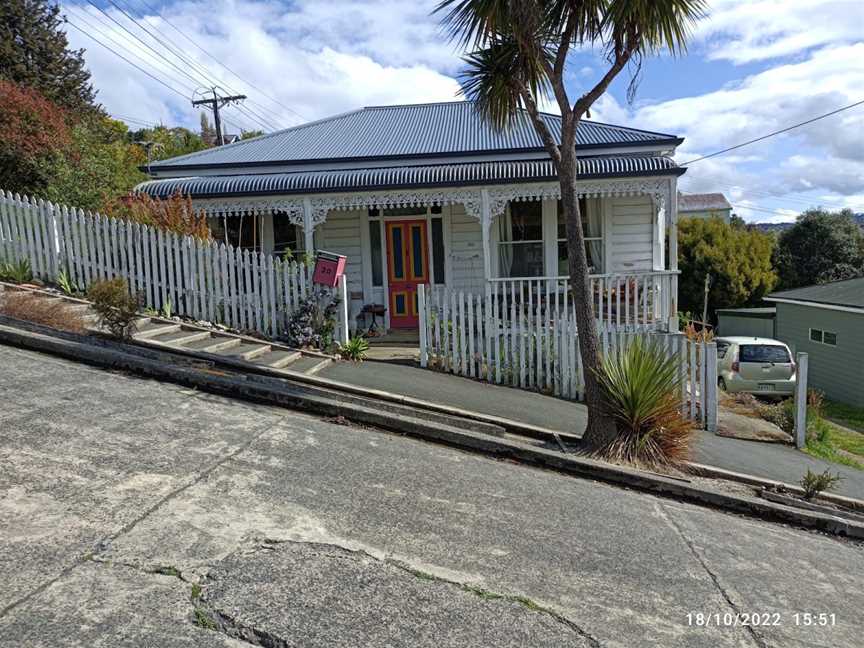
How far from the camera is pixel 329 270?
9.38 metres

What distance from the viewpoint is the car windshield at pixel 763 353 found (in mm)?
14609

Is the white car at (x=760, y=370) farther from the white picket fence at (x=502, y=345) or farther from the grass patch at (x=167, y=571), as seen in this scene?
the grass patch at (x=167, y=571)

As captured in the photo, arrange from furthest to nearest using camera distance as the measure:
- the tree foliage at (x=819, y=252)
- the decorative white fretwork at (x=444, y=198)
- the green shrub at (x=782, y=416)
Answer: the tree foliage at (x=819, y=252)
the decorative white fretwork at (x=444, y=198)
the green shrub at (x=782, y=416)

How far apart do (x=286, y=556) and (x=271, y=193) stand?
32.4 feet

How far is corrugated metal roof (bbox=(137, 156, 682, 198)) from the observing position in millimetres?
11656

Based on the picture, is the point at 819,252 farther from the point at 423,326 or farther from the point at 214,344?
the point at 214,344

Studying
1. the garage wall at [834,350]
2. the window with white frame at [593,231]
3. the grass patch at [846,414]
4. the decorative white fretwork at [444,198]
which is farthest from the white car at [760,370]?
the decorative white fretwork at [444,198]

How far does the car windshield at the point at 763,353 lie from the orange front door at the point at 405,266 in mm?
7660

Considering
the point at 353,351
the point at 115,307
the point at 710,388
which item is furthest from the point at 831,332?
the point at 115,307

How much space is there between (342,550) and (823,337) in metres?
20.9

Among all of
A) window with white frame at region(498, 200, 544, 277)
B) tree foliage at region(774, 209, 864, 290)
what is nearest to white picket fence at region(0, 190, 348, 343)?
window with white frame at region(498, 200, 544, 277)

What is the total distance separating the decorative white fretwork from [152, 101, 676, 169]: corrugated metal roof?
59.9 inches

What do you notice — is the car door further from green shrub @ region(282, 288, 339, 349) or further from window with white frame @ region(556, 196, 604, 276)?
green shrub @ region(282, 288, 339, 349)

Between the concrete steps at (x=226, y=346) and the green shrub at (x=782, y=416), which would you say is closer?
the concrete steps at (x=226, y=346)
